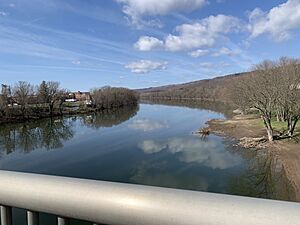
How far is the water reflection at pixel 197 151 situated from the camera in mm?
21161

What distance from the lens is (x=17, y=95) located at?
190 feet

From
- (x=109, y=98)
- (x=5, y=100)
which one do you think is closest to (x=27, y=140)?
(x=5, y=100)

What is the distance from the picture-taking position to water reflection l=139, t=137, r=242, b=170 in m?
21.2

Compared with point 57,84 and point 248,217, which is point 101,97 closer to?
point 57,84

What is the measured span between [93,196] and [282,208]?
649 millimetres

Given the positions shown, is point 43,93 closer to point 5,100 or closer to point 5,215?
point 5,100

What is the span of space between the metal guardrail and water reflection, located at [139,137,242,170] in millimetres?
19173

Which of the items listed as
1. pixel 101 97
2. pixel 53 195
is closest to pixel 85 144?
pixel 53 195

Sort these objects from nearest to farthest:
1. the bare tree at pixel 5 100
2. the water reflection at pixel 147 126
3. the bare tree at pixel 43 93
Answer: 1. the water reflection at pixel 147 126
2. the bare tree at pixel 5 100
3. the bare tree at pixel 43 93

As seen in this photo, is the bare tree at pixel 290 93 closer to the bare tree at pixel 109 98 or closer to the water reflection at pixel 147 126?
the water reflection at pixel 147 126

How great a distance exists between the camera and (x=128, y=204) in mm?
1075

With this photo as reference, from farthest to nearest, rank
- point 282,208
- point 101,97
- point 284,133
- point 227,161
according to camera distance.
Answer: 1. point 101,97
2. point 284,133
3. point 227,161
4. point 282,208

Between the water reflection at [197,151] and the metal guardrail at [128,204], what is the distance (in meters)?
19.2

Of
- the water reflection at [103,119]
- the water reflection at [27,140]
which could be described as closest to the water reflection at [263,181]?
the water reflection at [27,140]
